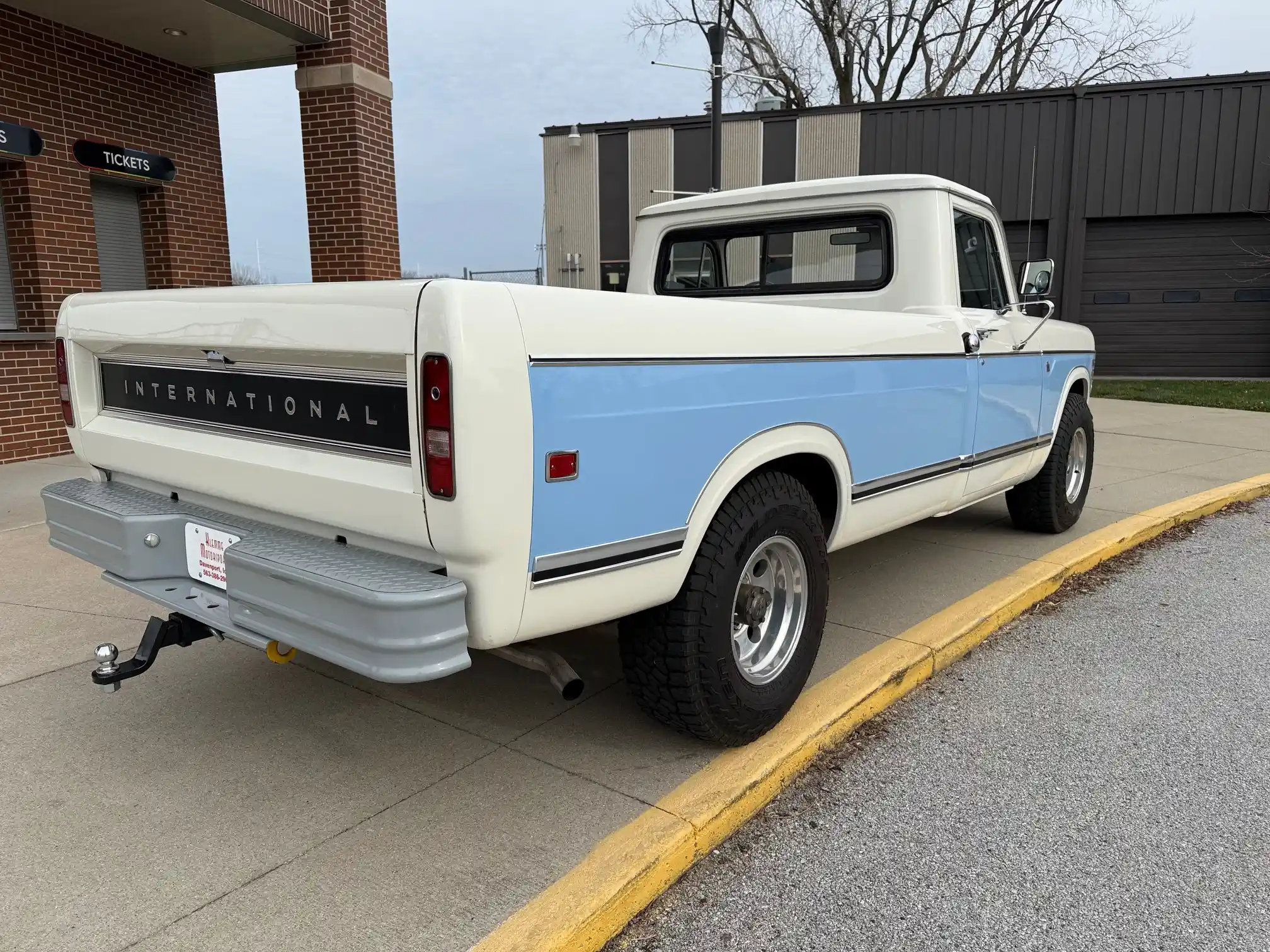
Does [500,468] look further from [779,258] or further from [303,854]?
[779,258]

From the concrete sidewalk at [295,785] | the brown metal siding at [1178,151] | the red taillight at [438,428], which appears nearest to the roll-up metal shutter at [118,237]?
the concrete sidewalk at [295,785]

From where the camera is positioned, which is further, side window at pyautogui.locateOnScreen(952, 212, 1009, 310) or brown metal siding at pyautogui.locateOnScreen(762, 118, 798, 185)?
brown metal siding at pyautogui.locateOnScreen(762, 118, 798, 185)

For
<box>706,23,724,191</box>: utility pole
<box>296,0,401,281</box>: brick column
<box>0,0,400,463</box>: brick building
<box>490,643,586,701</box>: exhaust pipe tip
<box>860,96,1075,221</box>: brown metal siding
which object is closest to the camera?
<box>490,643,586,701</box>: exhaust pipe tip

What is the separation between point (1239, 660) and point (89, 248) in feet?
29.5

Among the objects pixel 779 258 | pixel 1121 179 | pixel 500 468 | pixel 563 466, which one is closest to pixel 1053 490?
pixel 779 258

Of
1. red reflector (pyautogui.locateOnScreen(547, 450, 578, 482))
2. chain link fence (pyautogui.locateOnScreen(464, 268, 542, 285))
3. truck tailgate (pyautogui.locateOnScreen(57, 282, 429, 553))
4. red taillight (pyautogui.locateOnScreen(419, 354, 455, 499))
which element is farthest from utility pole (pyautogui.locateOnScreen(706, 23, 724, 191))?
red taillight (pyautogui.locateOnScreen(419, 354, 455, 499))

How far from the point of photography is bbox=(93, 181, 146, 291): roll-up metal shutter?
8656 millimetres

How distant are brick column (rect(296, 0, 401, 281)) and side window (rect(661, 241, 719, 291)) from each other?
173 inches

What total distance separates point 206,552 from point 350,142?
677 cm

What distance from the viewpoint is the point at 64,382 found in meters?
3.24

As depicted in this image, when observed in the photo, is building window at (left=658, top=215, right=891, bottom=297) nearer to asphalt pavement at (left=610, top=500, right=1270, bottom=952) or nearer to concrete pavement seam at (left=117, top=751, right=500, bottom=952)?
asphalt pavement at (left=610, top=500, right=1270, bottom=952)

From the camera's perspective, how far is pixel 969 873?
2.39 meters

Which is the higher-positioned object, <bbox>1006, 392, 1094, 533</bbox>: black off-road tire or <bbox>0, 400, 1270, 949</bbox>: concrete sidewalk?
<bbox>1006, 392, 1094, 533</bbox>: black off-road tire

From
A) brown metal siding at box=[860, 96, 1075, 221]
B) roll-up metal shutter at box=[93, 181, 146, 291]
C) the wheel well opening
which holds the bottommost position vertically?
the wheel well opening
